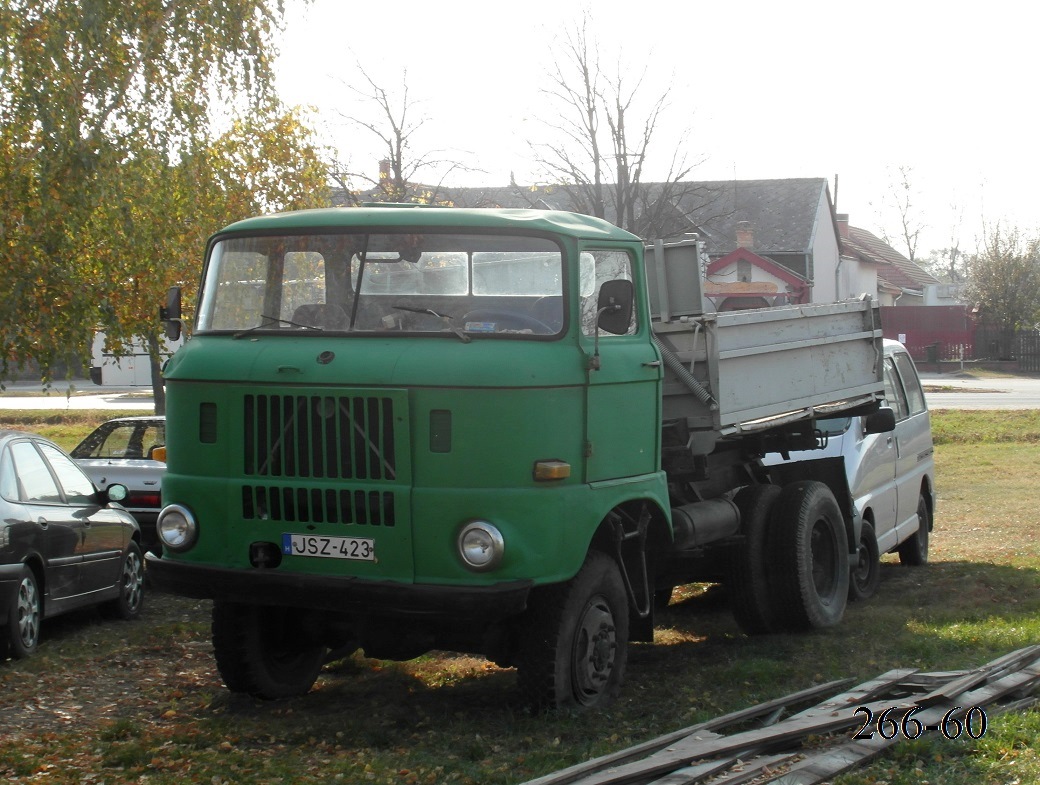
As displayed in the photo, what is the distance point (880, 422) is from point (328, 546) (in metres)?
5.78

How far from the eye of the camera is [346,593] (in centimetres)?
602

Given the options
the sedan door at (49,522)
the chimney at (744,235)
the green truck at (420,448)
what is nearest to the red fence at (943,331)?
the chimney at (744,235)

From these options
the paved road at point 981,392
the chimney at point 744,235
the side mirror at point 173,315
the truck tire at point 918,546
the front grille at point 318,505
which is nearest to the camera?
the front grille at point 318,505

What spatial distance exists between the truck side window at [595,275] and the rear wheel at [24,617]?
409 centimetres

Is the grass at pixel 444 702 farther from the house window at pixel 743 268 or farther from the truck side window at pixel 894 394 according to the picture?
the house window at pixel 743 268

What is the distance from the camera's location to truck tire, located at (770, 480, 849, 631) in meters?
8.68

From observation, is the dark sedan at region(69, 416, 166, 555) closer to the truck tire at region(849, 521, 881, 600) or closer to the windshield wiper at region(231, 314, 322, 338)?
the windshield wiper at region(231, 314, 322, 338)

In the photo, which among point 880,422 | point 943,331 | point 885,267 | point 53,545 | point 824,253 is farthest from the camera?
point 885,267

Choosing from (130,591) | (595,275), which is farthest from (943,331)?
(595,275)

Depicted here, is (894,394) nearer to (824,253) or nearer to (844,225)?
(824,253)

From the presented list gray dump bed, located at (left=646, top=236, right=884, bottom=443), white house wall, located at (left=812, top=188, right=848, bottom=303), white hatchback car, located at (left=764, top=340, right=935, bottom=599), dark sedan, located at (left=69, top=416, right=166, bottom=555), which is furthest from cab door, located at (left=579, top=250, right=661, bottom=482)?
white house wall, located at (left=812, top=188, right=848, bottom=303)

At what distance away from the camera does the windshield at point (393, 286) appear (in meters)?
6.40

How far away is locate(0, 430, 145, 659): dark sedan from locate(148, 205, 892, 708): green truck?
6.23ft

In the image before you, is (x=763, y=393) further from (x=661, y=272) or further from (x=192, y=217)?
(x=192, y=217)
